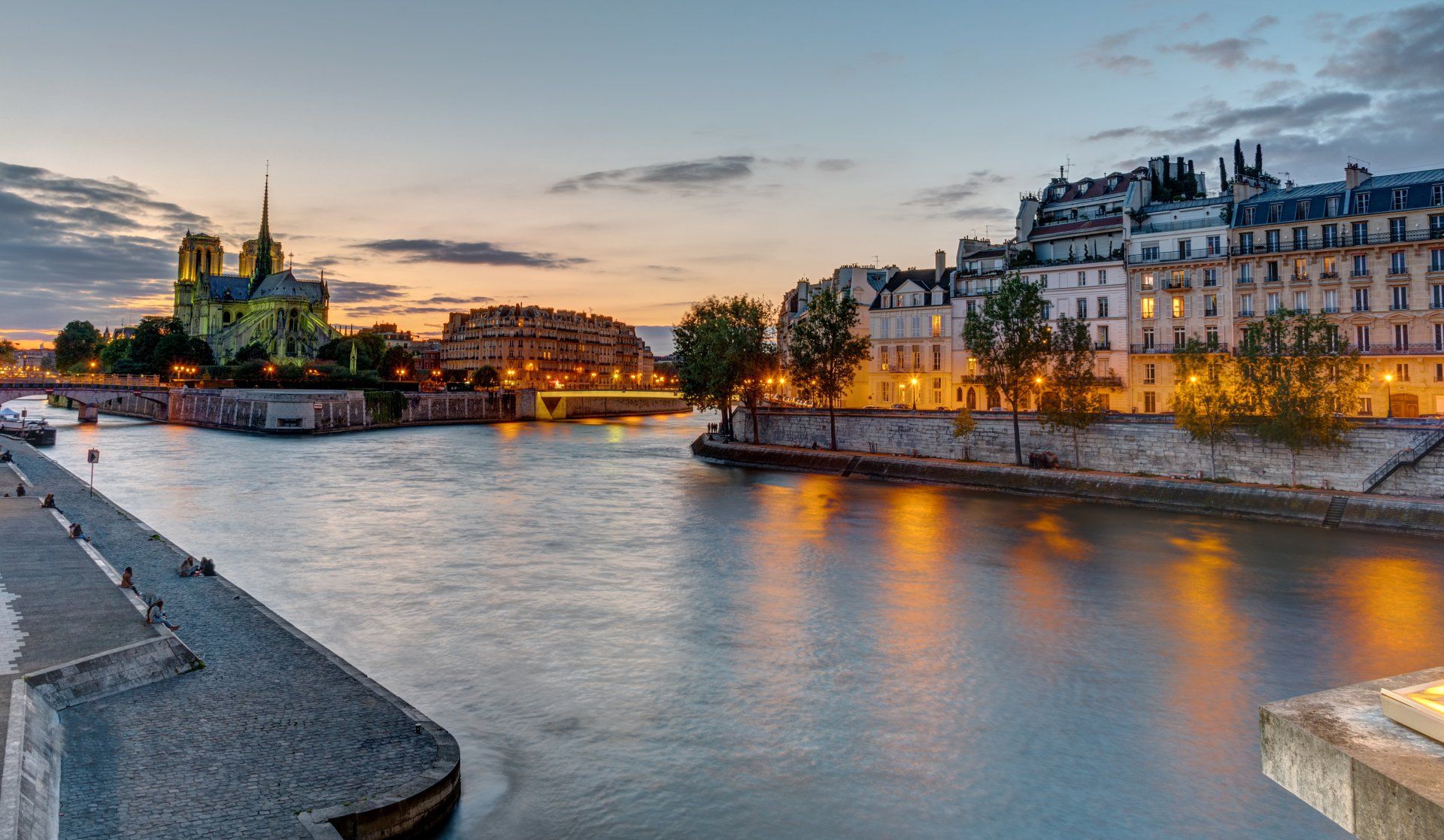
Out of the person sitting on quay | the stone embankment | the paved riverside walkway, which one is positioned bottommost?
the stone embankment

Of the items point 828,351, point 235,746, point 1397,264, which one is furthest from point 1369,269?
point 235,746

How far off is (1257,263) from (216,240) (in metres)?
183

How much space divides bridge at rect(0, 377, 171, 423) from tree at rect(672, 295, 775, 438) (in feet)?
198

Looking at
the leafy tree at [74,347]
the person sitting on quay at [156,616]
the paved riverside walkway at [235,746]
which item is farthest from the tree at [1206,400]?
the leafy tree at [74,347]

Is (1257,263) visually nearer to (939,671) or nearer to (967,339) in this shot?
(967,339)

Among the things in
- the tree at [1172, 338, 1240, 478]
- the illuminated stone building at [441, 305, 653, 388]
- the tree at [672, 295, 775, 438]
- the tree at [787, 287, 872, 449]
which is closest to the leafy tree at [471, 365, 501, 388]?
the illuminated stone building at [441, 305, 653, 388]

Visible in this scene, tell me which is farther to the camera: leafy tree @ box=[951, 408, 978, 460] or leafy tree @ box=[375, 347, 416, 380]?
leafy tree @ box=[375, 347, 416, 380]

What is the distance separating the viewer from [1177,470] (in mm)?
38438

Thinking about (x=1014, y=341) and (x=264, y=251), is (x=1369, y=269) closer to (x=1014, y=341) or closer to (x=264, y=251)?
(x=1014, y=341)

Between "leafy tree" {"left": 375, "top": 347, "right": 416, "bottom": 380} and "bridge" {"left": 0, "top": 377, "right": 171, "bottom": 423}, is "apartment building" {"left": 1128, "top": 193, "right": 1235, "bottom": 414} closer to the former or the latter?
"bridge" {"left": 0, "top": 377, "right": 171, "bottom": 423}

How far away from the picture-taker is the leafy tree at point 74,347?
151m

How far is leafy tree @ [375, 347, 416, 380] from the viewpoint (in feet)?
407

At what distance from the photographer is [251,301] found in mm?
145750

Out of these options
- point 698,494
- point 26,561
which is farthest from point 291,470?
point 26,561
